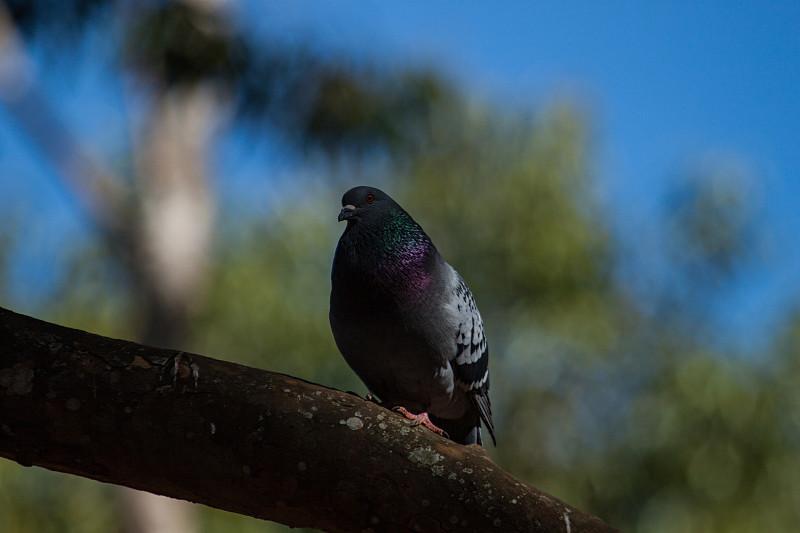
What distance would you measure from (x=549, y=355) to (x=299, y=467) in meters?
10.2

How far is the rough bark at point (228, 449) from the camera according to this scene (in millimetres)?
2447

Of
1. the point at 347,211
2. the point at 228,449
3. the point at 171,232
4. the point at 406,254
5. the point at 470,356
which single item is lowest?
the point at 228,449

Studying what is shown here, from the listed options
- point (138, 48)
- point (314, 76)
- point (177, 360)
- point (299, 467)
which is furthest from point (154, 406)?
point (314, 76)

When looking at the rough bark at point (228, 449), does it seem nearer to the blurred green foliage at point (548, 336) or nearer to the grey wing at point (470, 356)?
the grey wing at point (470, 356)

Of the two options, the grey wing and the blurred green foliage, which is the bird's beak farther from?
the blurred green foliage

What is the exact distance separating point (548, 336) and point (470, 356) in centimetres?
882

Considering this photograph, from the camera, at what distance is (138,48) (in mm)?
6254

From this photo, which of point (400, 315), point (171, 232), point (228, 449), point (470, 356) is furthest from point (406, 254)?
point (171, 232)

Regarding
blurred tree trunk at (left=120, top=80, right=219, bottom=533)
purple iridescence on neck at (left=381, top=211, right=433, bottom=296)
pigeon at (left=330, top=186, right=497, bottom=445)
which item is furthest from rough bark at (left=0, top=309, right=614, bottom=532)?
blurred tree trunk at (left=120, top=80, right=219, bottom=533)

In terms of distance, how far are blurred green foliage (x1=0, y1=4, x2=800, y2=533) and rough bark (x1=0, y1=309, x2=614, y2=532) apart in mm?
7685

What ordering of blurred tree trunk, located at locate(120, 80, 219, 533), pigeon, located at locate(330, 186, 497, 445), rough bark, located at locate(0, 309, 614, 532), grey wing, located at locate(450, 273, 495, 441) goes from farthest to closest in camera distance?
blurred tree trunk, located at locate(120, 80, 219, 533) → grey wing, located at locate(450, 273, 495, 441) → pigeon, located at locate(330, 186, 497, 445) → rough bark, located at locate(0, 309, 614, 532)

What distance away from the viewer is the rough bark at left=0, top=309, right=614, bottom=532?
8.03ft

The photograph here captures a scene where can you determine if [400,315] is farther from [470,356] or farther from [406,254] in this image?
[470,356]

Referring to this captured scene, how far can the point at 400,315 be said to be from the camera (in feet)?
11.4
